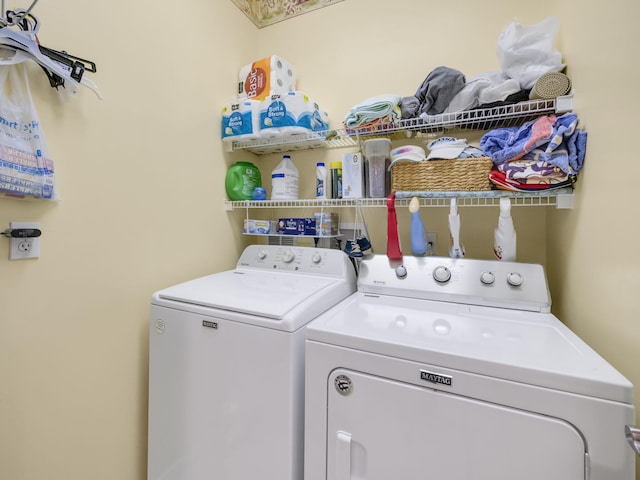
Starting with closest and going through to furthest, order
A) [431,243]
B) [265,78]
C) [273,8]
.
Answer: [431,243] < [265,78] < [273,8]

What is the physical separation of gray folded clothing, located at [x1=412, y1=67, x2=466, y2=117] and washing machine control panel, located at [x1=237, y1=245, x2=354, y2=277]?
0.82m

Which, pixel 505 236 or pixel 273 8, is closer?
pixel 505 236

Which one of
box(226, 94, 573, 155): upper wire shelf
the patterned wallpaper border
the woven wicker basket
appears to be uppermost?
the patterned wallpaper border

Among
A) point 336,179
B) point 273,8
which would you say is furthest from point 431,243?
point 273,8

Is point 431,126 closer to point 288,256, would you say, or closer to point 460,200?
point 460,200

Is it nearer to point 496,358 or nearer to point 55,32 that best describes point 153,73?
point 55,32

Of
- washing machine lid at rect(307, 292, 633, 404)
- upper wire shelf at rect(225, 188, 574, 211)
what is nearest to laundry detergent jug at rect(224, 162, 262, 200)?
upper wire shelf at rect(225, 188, 574, 211)

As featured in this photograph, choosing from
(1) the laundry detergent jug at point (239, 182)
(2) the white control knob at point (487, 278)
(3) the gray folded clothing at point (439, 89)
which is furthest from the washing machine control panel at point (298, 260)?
(3) the gray folded clothing at point (439, 89)

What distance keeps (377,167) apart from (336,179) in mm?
253

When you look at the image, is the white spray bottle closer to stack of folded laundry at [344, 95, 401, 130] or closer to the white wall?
stack of folded laundry at [344, 95, 401, 130]

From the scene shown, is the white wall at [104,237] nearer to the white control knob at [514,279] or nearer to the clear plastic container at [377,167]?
the clear plastic container at [377,167]

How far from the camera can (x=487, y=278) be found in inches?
47.0

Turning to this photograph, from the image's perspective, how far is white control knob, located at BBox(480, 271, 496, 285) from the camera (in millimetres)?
1190

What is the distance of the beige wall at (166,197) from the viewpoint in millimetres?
920
